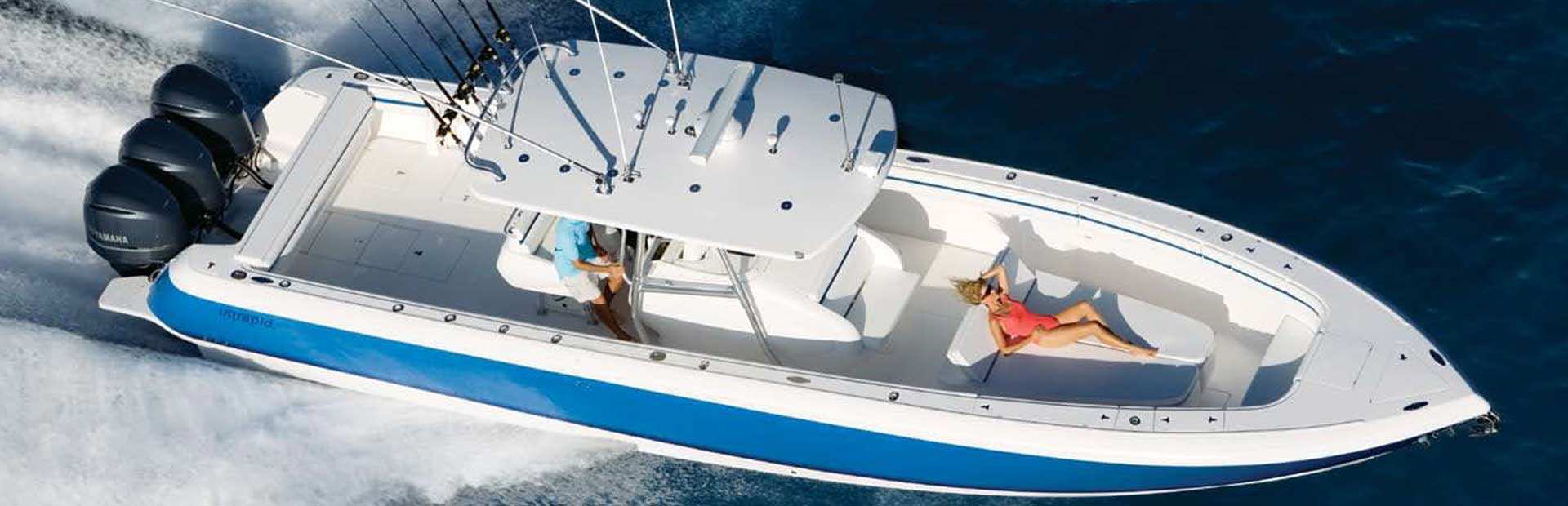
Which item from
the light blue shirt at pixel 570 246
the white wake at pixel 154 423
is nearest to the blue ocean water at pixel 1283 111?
the white wake at pixel 154 423

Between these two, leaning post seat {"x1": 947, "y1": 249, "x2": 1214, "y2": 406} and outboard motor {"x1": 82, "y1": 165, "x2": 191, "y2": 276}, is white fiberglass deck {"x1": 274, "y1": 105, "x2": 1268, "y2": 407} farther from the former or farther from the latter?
outboard motor {"x1": 82, "y1": 165, "x2": 191, "y2": 276}

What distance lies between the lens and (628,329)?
11.3 m

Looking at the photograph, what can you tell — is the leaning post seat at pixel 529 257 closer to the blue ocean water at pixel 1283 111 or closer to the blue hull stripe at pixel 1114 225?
the blue ocean water at pixel 1283 111

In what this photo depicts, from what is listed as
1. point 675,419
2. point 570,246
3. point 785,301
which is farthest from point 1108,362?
point 570,246

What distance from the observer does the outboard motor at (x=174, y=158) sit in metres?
11.2

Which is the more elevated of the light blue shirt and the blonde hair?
the blonde hair

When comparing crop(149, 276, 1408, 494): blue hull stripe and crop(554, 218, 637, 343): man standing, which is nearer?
crop(149, 276, 1408, 494): blue hull stripe

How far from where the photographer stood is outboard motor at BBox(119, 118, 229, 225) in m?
11.2

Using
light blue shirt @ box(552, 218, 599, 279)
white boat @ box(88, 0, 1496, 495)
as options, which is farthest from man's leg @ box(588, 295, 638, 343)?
light blue shirt @ box(552, 218, 599, 279)

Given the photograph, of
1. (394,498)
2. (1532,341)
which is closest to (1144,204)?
(1532,341)

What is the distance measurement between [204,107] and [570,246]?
3.06m

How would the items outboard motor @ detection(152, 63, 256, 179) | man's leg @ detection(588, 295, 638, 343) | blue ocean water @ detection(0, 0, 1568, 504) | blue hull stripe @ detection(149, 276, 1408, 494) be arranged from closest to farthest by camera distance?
blue hull stripe @ detection(149, 276, 1408, 494) < man's leg @ detection(588, 295, 638, 343) < outboard motor @ detection(152, 63, 256, 179) < blue ocean water @ detection(0, 0, 1568, 504)

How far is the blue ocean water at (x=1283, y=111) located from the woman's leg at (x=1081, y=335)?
82.4 inches

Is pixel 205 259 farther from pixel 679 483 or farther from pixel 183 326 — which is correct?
pixel 679 483
